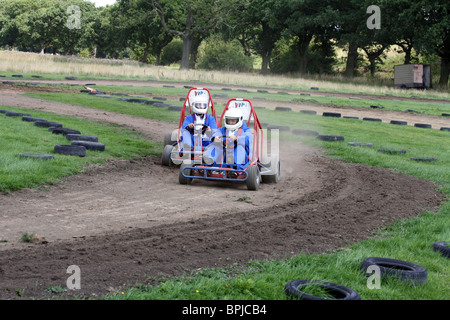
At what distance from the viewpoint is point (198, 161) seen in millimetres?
10367

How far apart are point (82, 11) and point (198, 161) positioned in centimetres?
7725

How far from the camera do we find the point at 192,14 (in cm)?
5425

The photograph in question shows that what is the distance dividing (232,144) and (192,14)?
46401 millimetres

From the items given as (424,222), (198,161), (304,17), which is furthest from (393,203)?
(304,17)

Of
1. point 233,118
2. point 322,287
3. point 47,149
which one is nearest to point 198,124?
point 233,118

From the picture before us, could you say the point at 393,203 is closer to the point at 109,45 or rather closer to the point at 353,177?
the point at 353,177

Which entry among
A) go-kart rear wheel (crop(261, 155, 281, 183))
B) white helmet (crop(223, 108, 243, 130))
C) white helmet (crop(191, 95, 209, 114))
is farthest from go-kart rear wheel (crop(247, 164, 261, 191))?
white helmet (crop(191, 95, 209, 114))

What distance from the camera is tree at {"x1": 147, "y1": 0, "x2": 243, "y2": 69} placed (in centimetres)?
5209

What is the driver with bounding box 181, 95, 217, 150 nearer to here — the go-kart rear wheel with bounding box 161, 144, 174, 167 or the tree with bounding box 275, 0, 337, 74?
the go-kart rear wheel with bounding box 161, 144, 174, 167

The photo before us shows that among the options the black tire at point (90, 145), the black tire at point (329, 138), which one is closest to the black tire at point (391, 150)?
the black tire at point (329, 138)

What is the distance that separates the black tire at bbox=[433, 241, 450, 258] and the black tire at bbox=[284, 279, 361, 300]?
2.10 metres

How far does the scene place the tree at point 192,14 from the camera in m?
52.1

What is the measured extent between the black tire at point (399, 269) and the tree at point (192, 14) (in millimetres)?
48227
